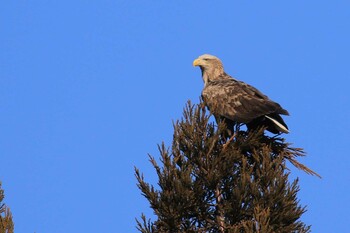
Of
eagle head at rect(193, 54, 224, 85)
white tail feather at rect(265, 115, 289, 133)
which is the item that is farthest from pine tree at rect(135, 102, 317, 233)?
eagle head at rect(193, 54, 224, 85)

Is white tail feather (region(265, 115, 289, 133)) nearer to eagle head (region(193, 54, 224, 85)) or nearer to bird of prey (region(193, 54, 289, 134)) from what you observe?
bird of prey (region(193, 54, 289, 134))

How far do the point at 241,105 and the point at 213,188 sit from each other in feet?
8.74

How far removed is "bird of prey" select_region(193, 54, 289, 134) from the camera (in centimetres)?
1380

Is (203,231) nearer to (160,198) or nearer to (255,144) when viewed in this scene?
(160,198)

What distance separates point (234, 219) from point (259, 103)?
9.57 ft

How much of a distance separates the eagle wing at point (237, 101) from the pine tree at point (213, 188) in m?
1.05

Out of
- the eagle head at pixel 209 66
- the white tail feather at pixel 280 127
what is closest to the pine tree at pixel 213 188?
the white tail feather at pixel 280 127

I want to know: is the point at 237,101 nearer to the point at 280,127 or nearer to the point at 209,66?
the point at 280,127

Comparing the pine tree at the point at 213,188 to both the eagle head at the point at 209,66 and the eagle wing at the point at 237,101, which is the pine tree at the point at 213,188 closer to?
the eagle wing at the point at 237,101

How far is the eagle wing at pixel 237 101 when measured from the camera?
13930 millimetres

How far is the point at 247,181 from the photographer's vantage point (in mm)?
12039

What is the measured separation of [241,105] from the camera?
14.5 meters

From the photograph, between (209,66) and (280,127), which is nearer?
(280,127)

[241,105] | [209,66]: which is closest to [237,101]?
[241,105]
